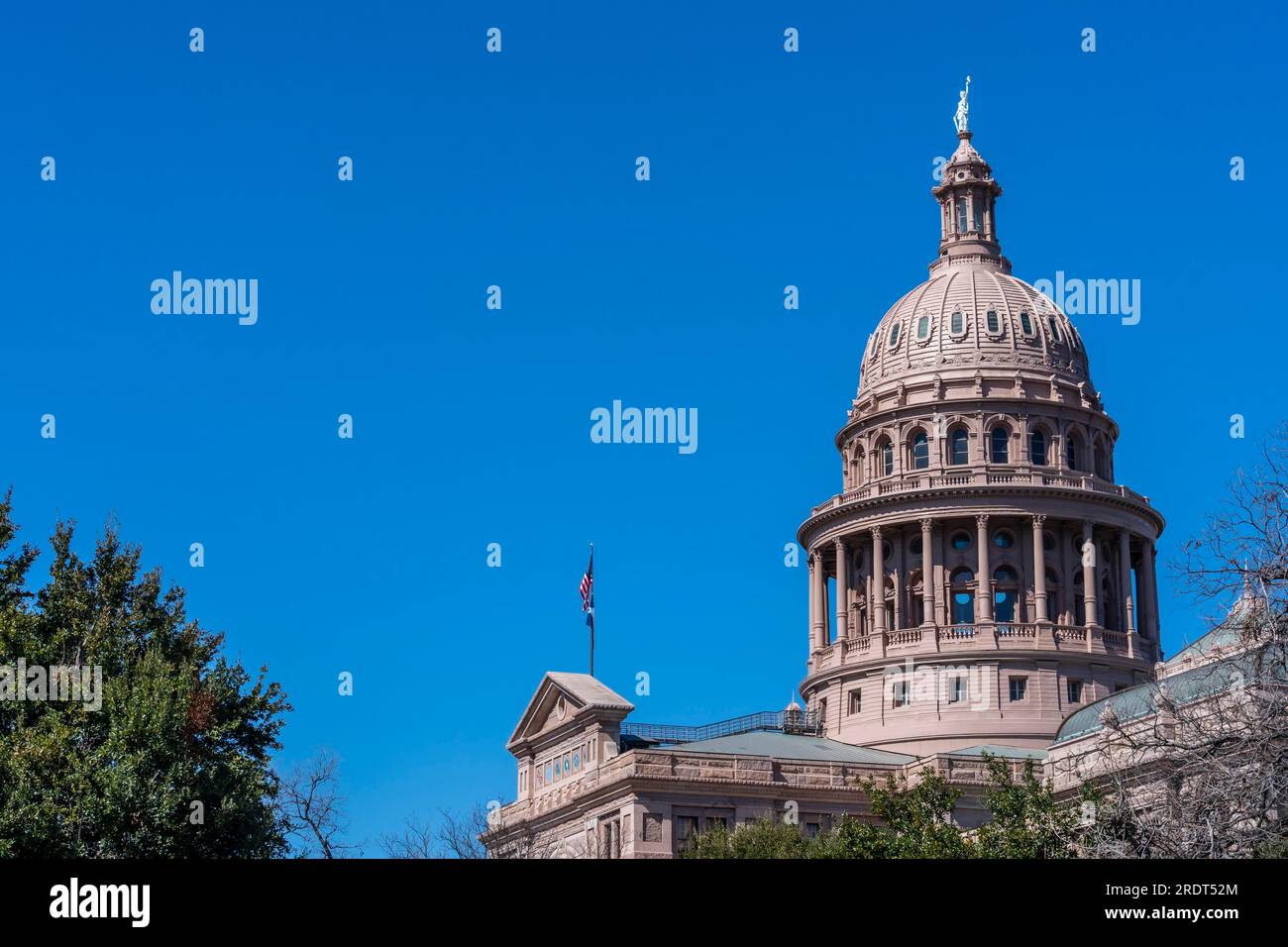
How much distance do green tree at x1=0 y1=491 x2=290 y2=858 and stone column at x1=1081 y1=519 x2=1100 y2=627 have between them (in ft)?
180

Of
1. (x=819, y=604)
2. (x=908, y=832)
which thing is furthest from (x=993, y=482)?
(x=908, y=832)

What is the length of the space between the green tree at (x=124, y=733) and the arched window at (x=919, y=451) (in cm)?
5586

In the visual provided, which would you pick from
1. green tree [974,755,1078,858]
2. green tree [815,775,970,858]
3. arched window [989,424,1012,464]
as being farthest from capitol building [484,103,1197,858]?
green tree [974,755,1078,858]

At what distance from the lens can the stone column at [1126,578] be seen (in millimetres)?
108375

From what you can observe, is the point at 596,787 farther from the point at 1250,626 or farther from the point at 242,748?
the point at 1250,626

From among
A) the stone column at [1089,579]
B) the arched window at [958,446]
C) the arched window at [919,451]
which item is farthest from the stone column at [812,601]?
the stone column at [1089,579]

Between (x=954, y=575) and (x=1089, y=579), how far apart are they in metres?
6.98

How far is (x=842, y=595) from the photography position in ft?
364

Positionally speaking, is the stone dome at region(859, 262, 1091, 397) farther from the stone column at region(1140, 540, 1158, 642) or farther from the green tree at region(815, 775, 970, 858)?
the green tree at region(815, 775, 970, 858)

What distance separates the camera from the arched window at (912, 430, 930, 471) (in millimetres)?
111750

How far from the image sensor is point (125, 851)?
51.0 meters
